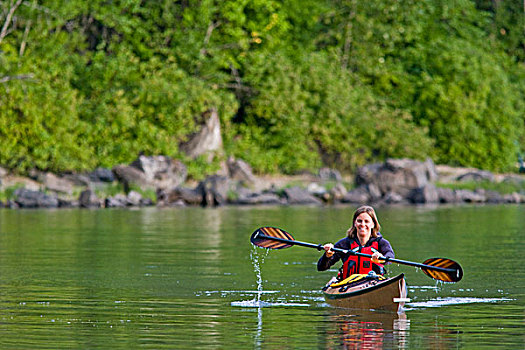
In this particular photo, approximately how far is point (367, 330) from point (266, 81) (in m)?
35.7

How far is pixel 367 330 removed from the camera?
10359 mm

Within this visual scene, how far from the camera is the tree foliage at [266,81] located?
41.3 metres

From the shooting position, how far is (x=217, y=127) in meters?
44.2

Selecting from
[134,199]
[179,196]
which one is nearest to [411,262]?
[134,199]

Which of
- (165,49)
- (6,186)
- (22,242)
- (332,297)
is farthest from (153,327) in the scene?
(165,49)

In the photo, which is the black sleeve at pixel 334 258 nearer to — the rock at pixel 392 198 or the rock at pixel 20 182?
the rock at pixel 20 182

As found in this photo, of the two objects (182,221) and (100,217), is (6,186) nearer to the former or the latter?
(100,217)

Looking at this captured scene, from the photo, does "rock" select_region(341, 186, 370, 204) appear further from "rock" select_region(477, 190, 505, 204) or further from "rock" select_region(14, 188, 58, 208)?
"rock" select_region(14, 188, 58, 208)

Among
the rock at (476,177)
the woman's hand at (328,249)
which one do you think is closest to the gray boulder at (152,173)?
the rock at (476,177)

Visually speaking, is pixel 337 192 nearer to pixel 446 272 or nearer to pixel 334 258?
pixel 334 258

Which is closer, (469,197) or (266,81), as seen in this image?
(469,197)

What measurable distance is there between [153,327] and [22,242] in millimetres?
11093

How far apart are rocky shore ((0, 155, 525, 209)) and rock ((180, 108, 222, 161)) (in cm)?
98

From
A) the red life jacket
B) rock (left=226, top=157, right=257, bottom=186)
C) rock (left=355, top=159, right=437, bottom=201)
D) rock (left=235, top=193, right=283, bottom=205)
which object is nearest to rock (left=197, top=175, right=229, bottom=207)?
rock (left=235, top=193, right=283, bottom=205)
